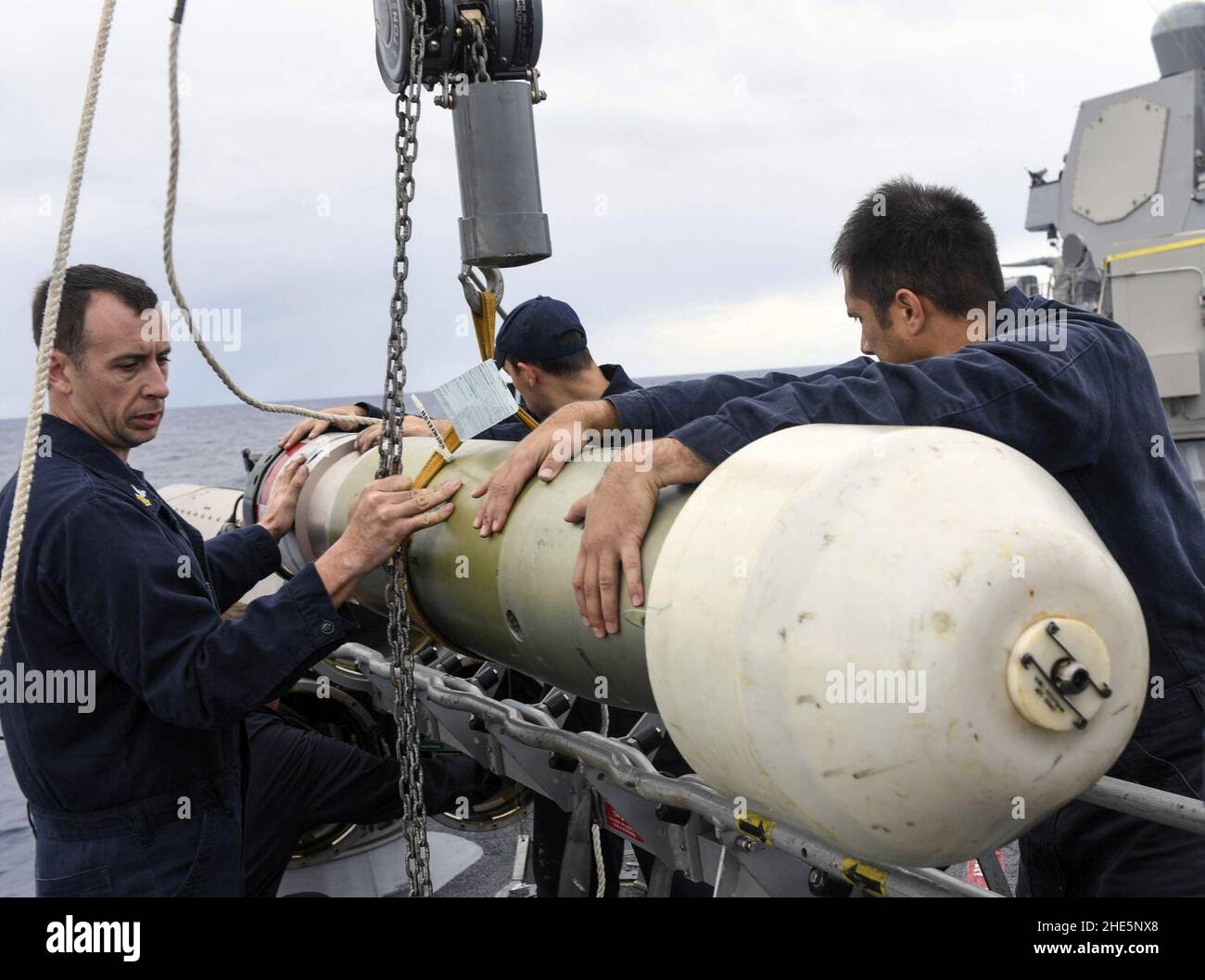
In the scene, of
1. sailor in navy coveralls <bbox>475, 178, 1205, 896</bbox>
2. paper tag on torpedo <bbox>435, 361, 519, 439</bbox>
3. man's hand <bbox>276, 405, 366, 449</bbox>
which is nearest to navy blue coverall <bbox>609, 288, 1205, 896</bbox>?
sailor in navy coveralls <bbox>475, 178, 1205, 896</bbox>

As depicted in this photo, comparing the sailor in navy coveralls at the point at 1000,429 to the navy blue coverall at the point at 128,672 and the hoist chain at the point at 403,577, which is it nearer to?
the hoist chain at the point at 403,577

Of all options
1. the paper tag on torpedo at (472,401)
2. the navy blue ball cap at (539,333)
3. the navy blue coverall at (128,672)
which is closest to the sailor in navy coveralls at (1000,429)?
the paper tag on torpedo at (472,401)

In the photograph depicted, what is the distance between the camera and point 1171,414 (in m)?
10.5

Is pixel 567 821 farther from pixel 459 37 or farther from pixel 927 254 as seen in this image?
pixel 459 37

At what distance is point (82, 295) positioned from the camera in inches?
112

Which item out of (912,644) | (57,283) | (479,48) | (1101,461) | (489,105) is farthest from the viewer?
(489,105)

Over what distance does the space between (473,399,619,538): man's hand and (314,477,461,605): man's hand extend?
0.17 metres

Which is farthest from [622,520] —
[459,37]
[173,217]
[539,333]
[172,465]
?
[172,465]

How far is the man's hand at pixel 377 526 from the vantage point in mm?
2662

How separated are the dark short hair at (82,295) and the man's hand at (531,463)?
1.07m

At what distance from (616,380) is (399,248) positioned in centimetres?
168

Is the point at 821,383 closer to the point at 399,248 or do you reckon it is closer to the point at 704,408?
the point at 704,408

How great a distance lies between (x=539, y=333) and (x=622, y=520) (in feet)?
6.78
